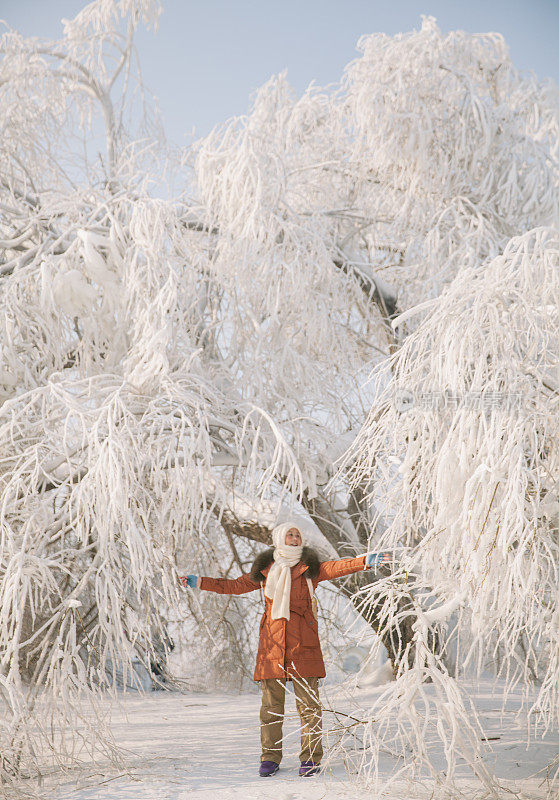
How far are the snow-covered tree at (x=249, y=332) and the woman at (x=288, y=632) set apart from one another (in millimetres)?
241

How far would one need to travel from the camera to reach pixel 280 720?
362 cm

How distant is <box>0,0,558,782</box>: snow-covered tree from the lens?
333 cm

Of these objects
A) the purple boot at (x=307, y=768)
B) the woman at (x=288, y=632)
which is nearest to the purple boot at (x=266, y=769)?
the woman at (x=288, y=632)

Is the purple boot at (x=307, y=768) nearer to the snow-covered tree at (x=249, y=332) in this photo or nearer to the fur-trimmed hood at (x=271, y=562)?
the snow-covered tree at (x=249, y=332)

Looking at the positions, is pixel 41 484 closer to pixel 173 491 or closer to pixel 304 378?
pixel 173 491

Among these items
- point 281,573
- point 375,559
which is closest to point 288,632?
point 281,573

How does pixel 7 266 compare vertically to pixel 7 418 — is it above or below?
above

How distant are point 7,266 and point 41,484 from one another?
155 centimetres

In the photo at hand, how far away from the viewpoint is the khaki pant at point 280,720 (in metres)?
3.55

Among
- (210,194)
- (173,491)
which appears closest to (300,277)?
(210,194)

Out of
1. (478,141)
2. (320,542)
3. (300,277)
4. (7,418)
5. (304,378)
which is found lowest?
(320,542)

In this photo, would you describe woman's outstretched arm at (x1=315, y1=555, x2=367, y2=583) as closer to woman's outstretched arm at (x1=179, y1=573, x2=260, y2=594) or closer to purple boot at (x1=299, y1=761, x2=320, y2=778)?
woman's outstretched arm at (x1=179, y1=573, x2=260, y2=594)

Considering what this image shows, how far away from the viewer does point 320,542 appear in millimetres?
5395

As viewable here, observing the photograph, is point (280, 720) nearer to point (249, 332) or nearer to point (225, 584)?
point (225, 584)
